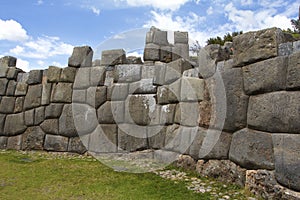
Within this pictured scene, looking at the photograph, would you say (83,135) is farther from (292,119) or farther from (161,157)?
(292,119)

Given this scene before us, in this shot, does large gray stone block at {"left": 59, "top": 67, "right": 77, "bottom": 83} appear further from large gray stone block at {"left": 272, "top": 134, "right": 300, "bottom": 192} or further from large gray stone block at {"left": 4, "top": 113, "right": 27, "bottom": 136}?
large gray stone block at {"left": 272, "top": 134, "right": 300, "bottom": 192}

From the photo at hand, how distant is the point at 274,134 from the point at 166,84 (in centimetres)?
305

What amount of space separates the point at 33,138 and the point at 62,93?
1.56m

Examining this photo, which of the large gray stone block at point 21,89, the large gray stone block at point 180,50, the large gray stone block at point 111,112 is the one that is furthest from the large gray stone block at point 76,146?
the large gray stone block at point 180,50

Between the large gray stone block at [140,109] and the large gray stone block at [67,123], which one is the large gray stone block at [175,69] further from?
the large gray stone block at [67,123]

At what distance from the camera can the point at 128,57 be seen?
24.4 ft

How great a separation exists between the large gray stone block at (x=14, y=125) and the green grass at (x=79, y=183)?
2209mm

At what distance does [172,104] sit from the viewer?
5.98 meters

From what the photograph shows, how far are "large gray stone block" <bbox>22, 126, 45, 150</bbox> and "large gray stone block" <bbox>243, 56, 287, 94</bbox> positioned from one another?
5.96 meters

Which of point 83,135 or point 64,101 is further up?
point 64,101

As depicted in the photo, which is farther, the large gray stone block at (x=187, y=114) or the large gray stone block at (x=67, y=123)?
the large gray stone block at (x=67, y=123)

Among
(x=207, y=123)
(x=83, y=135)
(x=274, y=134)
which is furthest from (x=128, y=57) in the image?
(x=274, y=134)

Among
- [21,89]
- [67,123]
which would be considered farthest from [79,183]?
[21,89]

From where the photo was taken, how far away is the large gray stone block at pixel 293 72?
10.7 ft
